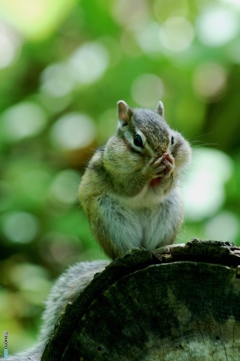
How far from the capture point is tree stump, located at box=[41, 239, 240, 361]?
220 centimetres

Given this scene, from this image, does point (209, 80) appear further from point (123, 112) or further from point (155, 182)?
point (155, 182)

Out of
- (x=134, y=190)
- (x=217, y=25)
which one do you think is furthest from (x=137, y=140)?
(x=217, y=25)

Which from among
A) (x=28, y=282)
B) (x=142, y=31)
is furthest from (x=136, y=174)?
(x=142, y=31)

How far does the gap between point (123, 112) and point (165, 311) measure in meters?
1.06

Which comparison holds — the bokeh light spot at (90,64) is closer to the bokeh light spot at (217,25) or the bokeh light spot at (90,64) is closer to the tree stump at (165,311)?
the bokeh light spot at (217,25)

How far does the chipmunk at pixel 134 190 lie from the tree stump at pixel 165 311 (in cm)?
68

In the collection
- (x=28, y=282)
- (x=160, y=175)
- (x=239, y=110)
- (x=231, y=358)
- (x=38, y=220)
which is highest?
(x=239, y=110)

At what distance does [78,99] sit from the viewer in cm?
519

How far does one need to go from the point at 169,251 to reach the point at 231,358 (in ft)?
1.14

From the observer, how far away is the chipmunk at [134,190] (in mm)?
2900

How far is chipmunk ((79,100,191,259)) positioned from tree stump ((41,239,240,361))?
0.68m

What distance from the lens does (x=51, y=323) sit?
9.71ft

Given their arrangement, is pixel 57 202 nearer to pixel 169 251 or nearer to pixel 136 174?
pixel 136 174

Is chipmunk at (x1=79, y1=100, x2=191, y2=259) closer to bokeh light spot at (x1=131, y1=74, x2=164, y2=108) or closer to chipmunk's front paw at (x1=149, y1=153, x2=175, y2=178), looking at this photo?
chipmunk's front paw at (x1=149, y1=153, x2=175, y2=178)
